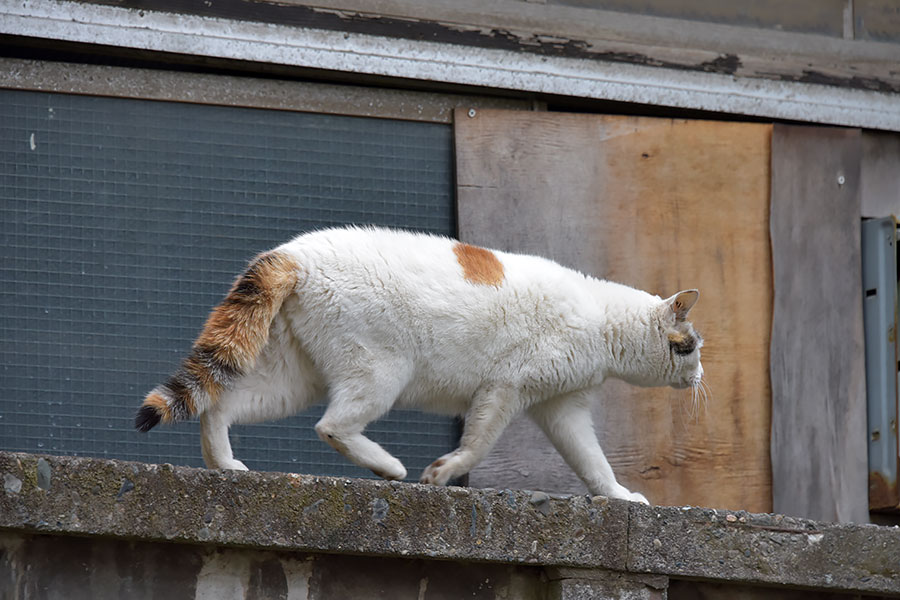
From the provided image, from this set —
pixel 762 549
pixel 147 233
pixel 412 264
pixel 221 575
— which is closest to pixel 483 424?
pixel 412 264

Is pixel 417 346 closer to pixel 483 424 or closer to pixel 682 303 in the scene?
pixel 483 424

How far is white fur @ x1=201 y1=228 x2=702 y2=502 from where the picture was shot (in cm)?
379

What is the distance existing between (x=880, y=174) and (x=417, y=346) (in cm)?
299

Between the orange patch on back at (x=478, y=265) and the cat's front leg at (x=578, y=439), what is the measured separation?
0.55 meters

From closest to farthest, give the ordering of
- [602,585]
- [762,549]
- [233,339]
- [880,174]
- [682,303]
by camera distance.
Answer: [602,585], [762,549], [233,339], [682,303], [880,174]

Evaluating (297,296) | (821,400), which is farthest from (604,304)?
(821,400)

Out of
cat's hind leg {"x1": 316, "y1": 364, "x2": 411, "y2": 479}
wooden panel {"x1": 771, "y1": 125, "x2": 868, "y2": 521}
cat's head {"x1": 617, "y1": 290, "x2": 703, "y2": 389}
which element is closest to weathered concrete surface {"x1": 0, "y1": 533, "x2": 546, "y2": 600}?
cat's hind leg {"x1": 316, "y1": 364, "x2": 411, "y2": 479}

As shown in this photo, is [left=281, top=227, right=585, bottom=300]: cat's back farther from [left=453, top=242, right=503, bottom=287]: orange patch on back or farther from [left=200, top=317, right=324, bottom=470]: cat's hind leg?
[left=200, top=317, right=324, bottom=470]: cat's hind leg

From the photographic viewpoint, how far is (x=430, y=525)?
3.16 metres

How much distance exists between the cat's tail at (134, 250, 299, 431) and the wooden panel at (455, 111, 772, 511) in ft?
5.00

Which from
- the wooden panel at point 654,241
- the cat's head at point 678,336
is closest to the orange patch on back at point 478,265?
the cat's head at point 678,336

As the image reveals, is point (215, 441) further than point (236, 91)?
No

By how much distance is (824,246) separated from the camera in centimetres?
548

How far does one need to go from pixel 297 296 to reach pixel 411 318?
385 mm
